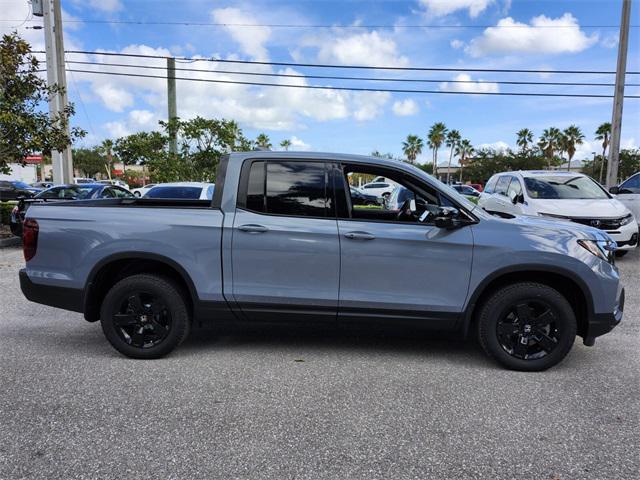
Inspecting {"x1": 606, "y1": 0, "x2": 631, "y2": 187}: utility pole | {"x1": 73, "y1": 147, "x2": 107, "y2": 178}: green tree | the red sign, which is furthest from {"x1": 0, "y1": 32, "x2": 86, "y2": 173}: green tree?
{"x1": 73, "y1": 147, "x2": 107, "y2": 178}: green tree

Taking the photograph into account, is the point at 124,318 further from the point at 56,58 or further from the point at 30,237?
the point at 56,58

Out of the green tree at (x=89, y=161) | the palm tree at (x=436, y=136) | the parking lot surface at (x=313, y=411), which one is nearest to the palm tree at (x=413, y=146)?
the palm tree at (x=436, y=136)

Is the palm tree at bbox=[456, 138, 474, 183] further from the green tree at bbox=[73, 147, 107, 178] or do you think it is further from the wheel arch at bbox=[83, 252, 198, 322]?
the wheel arch at bbox=[83, 252, 198, 322]

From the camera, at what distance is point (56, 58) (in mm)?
17859

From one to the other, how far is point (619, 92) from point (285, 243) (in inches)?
735

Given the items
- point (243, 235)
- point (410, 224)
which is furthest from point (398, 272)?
point (243, 235)

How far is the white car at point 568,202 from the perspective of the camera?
8.70m

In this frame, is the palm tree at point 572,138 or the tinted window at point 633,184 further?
the palm tree at point 572,138

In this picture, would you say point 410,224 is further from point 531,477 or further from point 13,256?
point 13,256

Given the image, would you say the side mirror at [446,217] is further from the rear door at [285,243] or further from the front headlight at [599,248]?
the front headlight at [599,248]

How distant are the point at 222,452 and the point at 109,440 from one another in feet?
2.34

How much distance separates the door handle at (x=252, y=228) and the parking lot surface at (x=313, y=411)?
1.15m

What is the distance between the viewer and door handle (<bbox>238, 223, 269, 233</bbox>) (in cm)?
399

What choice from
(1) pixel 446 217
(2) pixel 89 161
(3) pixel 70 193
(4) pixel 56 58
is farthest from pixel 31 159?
(2) pixel 89 161
